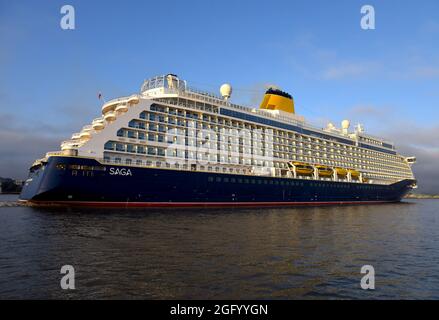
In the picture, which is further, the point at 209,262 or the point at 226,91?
the point at 226,91

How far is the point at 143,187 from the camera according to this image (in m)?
44.6

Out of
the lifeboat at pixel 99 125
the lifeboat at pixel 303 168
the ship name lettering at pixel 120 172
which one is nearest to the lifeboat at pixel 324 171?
the lifeboat at pixel 303 168

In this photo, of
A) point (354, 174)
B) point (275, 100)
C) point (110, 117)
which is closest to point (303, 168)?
point (275, 100)

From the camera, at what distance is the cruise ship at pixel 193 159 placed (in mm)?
41500

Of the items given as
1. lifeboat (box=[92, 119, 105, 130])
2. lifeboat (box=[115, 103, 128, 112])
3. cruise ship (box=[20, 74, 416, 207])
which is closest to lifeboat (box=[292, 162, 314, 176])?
cruise ship (box=[20, 74, 416, 207])

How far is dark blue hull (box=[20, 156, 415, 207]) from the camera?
40.1 metres

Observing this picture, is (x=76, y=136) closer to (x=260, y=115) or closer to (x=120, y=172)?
(x=120, y=172)

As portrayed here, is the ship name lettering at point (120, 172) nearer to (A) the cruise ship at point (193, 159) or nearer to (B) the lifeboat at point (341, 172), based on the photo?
(A) the cruise ship at point (193, 159)

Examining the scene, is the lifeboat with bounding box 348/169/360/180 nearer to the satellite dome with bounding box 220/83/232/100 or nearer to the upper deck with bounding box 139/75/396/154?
the upper deck with bounding box 139/75/396/154

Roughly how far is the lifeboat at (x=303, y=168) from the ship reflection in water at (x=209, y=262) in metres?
43.3

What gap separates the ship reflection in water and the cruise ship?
16.0 meters

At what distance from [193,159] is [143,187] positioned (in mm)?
10652
